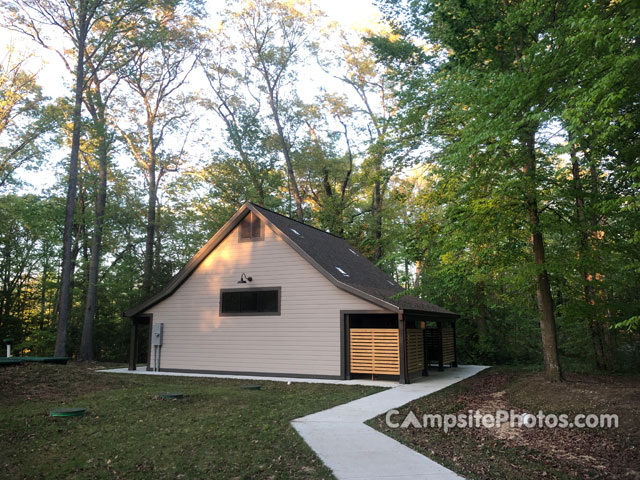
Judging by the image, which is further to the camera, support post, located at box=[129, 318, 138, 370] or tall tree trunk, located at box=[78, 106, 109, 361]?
tall tree trunk, located at box=[78, 106, 109, 361]

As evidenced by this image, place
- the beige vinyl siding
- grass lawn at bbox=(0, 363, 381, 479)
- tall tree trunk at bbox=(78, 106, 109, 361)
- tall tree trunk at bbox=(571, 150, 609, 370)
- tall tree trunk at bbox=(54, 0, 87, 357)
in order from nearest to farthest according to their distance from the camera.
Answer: grass lawn at bbox=(0, 363, 381, 479) → tall tree trunk at bbox=(571, 150, 609, 370) → the beige vinyl siding → tall tree trunk at bbox=(54, 0, 87, 357) → tall tree trunk at bbox=(78, 106, 109, 361)

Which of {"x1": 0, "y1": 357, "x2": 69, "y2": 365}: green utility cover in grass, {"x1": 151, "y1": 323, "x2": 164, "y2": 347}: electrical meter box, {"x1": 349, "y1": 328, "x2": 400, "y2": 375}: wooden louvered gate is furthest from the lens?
{"x1": 151, "y1": 323, "x2": 164, "y2": 347}: electrical meter box

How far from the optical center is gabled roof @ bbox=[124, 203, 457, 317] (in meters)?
13.6

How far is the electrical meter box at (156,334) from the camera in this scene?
16500 millimetres

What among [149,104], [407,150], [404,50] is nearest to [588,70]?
[407,150]

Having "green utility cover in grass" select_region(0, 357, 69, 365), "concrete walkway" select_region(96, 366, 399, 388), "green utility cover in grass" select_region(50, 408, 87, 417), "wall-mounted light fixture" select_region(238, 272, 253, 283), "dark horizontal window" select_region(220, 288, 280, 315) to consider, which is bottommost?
"concrete walkway" select_region(96, 366, 399, 388)

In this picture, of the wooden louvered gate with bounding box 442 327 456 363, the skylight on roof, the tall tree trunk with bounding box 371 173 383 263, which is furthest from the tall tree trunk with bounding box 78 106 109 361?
the wooden louvered gate with bounding box 442 327 456 363

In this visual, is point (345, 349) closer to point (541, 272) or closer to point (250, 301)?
point (250, 301)

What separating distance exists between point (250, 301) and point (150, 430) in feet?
29.5

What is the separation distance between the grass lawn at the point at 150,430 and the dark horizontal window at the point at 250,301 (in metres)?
4.07

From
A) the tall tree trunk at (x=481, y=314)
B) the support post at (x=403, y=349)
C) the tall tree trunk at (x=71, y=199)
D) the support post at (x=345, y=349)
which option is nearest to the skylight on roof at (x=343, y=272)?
the support post at (x=345, y=349)

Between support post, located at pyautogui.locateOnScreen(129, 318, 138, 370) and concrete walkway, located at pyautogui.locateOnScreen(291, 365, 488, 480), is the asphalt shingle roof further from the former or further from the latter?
support post, located at pyautogui.locateOnScreen(129, 318, 138, 370)

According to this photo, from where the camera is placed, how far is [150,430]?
21.1 feet

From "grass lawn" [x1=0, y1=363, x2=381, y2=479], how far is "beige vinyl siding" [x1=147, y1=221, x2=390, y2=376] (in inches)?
114
